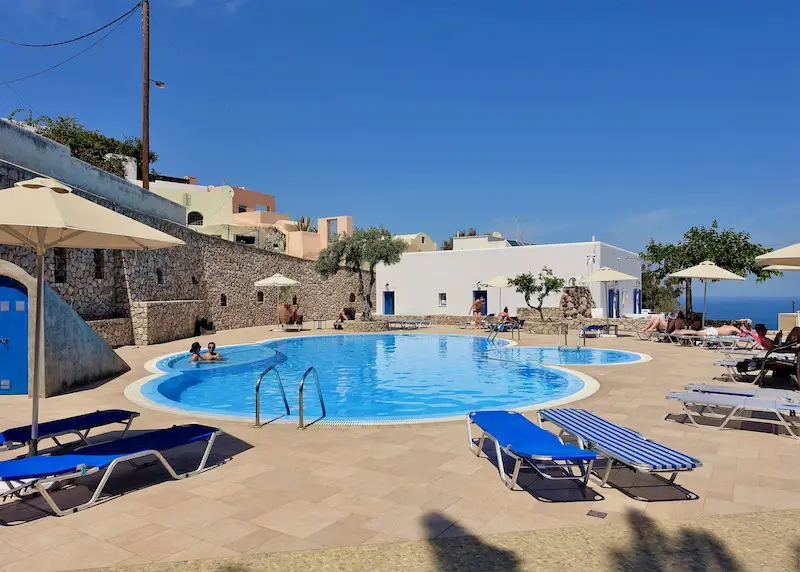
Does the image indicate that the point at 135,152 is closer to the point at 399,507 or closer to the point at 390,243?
the point at 390,243

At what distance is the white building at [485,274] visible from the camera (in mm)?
27969

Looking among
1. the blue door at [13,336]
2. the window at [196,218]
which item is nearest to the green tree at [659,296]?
the window at [196,218]

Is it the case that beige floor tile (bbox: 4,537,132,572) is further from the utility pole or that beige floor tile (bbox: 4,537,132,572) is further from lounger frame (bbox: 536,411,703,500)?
the utility pole

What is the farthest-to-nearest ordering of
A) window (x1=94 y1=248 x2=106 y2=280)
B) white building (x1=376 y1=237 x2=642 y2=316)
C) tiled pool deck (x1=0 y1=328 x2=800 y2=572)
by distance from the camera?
1. white building (x1=376 y1=237 x2=642 y2=316)
2. window (x1=94 y1=248 x2=106 y2=280)
3. tiled pool deck (x1=0 y1=328 x2=800 y2=572)

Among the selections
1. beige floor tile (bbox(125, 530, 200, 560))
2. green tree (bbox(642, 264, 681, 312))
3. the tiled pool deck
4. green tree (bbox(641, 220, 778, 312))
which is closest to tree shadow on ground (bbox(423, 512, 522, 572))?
the tiled pool deck

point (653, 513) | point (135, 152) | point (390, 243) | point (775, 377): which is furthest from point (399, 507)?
point (135, 152)

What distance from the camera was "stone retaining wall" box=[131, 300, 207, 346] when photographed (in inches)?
669

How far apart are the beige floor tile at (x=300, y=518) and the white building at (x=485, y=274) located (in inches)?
973

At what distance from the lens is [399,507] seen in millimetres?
4133

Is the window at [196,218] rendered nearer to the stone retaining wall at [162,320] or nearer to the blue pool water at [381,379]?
the stone retaining wall at [162,320]

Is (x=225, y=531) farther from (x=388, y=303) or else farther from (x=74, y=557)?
(x=388, y=303)

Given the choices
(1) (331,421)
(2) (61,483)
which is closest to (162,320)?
(1) (331,421)

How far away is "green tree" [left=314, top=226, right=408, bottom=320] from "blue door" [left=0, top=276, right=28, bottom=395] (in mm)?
18519

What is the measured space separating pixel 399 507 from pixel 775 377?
9376 millimetres
